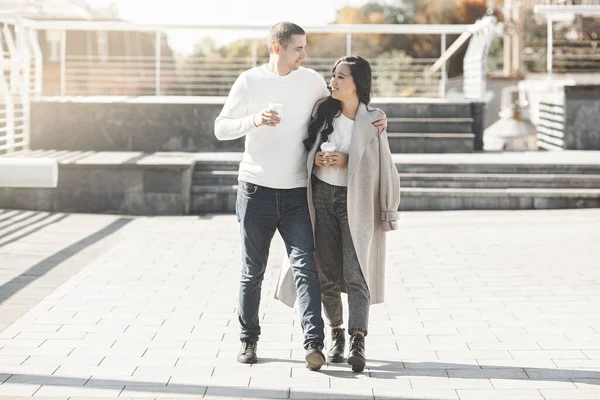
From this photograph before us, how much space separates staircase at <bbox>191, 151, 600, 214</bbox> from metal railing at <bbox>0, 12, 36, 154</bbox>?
2761 mm

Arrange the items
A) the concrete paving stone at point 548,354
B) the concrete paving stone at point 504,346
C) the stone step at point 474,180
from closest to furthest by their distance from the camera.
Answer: the concrete paving stone at point 548,354 → the concrete paving stone at point 504,346 → the stone step at point 474,180

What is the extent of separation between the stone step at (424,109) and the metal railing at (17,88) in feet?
16.6

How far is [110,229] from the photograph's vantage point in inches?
427

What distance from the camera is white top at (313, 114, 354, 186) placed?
5.34m

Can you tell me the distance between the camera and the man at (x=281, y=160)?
17.3ft

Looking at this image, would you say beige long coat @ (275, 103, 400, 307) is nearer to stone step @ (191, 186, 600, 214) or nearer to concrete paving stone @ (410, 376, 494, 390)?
concrete paving stone @ (410, 376, 494, 390)

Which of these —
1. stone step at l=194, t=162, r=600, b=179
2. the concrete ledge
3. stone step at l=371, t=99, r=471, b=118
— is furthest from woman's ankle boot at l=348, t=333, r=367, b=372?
stone step at l=371, t=99, r=471, b=118

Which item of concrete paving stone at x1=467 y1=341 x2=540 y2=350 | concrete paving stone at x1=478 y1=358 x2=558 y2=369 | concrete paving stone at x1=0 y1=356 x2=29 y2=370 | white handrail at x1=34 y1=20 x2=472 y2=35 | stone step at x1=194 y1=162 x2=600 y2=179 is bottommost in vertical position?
concrete paving stone at x1=0 y1=356 x2=29 y2=370

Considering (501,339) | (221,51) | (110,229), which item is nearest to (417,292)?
(501,339)

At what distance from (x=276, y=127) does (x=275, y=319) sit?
166 centimetres

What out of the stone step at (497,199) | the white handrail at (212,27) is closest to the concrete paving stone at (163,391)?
the stone step at (497,199)

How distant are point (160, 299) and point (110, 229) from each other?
380 cm

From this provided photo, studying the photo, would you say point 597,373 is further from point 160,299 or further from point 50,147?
point 50,147

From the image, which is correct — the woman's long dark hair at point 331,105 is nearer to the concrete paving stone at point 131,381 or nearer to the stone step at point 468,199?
the concrete paving stone at point 131,381
